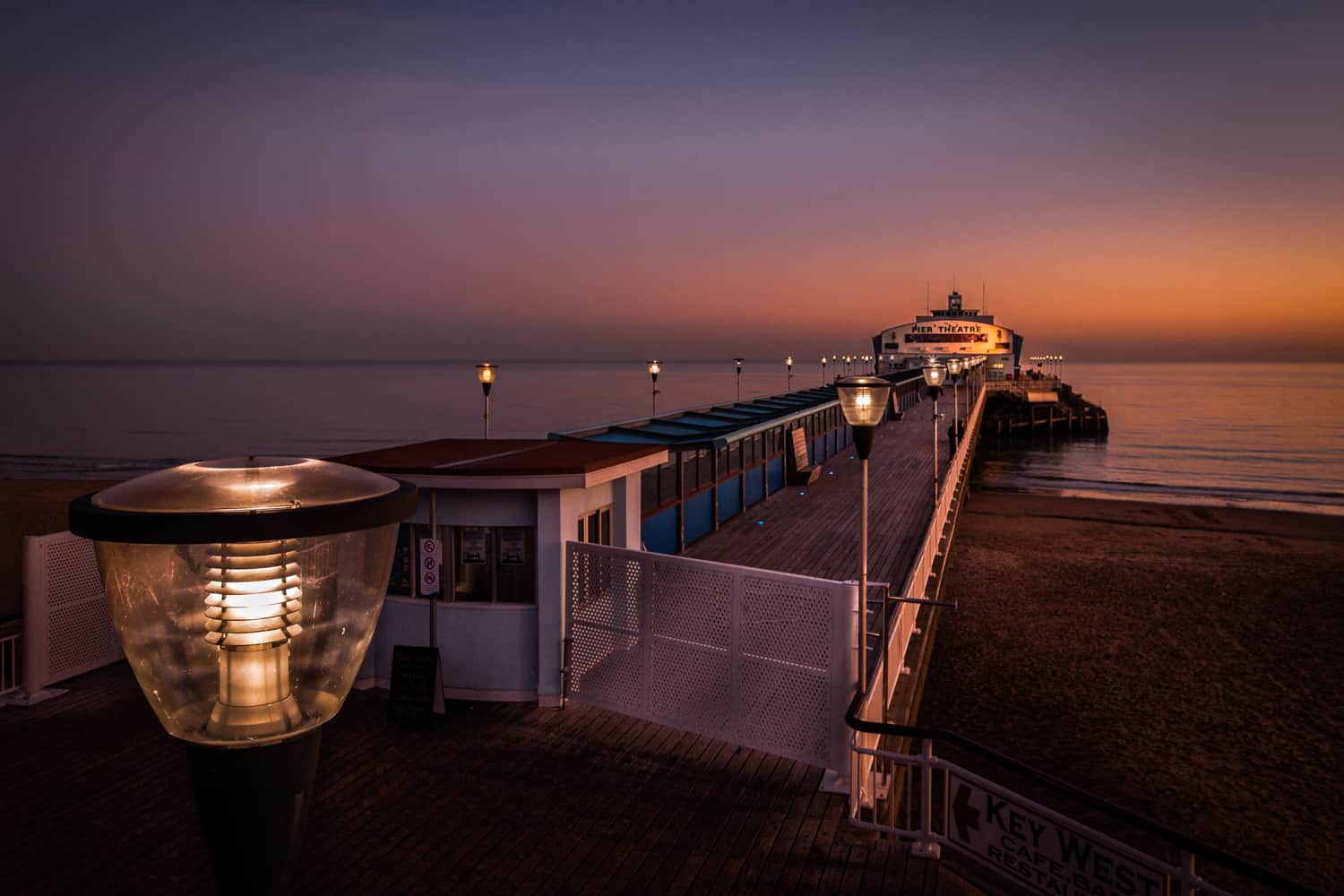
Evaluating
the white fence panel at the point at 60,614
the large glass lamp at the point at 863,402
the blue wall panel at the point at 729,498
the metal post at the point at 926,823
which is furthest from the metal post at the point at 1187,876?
the blue wall panel at the point at 729,498

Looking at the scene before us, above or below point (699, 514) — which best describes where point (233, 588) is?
above

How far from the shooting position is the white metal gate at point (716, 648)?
23.2 ft

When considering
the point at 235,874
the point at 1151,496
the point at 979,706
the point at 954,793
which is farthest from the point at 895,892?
the point at 1151,496

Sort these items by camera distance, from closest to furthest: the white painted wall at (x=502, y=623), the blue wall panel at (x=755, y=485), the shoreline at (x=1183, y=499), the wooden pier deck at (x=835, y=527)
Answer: the white painted wall at (x=502, y=623), the wooden pier deck at (x=835, y=527), the blue wall panel at (x=755, y=485), the shoreline at (x=1183, y=499)

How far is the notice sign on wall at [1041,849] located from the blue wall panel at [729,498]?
44.0 feet

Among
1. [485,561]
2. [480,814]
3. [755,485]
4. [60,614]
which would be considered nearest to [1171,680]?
[755,485]

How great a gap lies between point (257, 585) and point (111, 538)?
32 centimetres

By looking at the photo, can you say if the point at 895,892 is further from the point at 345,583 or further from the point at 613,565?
the point at 345,583

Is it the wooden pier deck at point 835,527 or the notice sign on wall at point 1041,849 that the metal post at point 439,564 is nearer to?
the notice sign on wall at point 1041,849

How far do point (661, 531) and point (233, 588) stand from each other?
1375cm

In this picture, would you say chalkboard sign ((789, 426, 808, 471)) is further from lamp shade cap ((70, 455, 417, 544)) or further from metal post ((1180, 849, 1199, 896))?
lamp shade cap ((70, 455, 417, 544))

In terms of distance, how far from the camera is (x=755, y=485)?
22500mm

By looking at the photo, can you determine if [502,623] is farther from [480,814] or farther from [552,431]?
[552,431]

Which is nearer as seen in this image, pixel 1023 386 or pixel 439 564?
pixel 439 564
